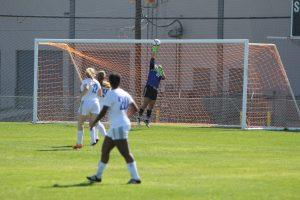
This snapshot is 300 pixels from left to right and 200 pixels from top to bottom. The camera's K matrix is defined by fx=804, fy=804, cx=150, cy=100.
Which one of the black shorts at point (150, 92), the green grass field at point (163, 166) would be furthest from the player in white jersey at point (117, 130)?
the black shorts at point (150, 92)

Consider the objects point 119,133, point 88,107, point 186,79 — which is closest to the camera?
point 119,133

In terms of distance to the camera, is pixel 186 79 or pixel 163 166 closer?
pixel 163 166

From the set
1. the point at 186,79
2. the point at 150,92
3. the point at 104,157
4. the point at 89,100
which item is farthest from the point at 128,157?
the point at 186,79

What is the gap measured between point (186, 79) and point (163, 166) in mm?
18406

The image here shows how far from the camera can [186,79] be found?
3488 cm

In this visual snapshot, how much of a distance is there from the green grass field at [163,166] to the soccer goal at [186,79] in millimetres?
5404

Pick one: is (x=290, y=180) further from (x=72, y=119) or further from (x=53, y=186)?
(x=72, y=119)

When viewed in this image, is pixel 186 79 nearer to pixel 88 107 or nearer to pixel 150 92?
pixel 150 92

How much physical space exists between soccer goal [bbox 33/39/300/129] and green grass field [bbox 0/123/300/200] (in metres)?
5.40

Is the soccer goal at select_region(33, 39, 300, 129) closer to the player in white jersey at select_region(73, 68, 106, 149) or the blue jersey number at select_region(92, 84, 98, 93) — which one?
the player in white jersey at select_region(73, 68, 106, 149)

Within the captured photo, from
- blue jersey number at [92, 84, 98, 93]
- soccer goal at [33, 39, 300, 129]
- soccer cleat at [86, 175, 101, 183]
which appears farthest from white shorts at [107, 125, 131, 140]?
soccer goal at [33, 39, 300, 129]

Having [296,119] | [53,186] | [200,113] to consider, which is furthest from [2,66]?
[53,186]

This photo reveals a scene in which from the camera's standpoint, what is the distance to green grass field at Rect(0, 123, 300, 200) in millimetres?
13117

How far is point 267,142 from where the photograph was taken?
22.9 meters
